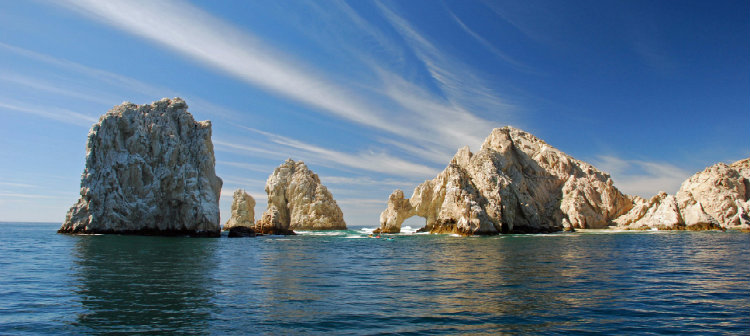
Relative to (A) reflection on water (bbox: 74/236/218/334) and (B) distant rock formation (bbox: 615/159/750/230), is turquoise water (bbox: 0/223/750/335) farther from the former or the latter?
(B) distant rock formation (bbox: 615/159/750/230)

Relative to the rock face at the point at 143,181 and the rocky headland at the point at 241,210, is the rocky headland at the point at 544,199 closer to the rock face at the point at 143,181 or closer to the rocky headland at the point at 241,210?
the rock face at the point at 143,181

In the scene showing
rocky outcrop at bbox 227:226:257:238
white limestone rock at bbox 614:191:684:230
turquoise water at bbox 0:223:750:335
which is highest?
white limestone rock at bbox 614:191:684:230

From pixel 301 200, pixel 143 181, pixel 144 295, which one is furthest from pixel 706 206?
pixel 143 181

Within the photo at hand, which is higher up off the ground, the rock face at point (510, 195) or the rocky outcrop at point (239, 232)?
the rock face at point (510, 195)

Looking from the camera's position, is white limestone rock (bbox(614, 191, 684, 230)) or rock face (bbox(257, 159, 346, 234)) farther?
rock face (bbox(257, 159, 346, 234))

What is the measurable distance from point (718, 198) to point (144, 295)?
124m

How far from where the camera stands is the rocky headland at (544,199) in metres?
83.9

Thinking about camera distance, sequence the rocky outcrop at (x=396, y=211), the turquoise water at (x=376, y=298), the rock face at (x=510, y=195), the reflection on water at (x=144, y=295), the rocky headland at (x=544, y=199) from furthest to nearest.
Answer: the rocky outcrop at (x=396, y=211) < the rocky headland at (x=544, y=199) < the rock face at (x=510, y=195) < the reflection on water at (x=144, y=295) < the turquoise water at (x=376, y=298)

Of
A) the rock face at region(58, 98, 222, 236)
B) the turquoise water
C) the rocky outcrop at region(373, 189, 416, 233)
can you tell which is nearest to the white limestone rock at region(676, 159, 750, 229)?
the rocky outcrop at region(373, 189, 416, 233)

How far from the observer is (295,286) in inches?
822

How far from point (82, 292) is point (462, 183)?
71.5 metres

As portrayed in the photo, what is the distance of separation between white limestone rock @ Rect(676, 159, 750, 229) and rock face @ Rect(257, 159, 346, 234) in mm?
97216

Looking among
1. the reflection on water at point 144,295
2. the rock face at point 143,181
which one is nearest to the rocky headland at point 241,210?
the rock face at point 143,181

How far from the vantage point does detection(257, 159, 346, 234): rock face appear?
13275cm
